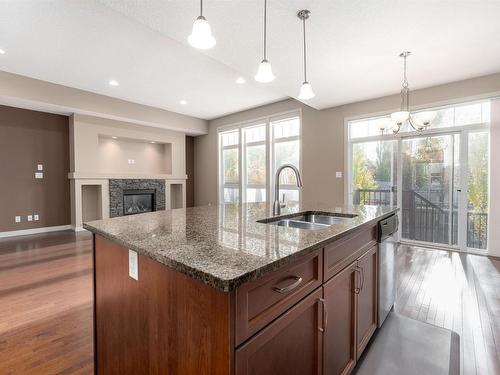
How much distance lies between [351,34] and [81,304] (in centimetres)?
371

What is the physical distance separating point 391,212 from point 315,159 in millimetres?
3618

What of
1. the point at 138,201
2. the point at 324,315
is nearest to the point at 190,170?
the point at 138,201

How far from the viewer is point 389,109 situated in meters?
4.62

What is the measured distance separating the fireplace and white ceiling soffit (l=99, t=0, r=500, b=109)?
447 cm

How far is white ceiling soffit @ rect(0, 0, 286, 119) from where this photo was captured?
2.86m

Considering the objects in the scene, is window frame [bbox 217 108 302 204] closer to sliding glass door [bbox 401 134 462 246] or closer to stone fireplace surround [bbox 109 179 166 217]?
stone fireplace surround [bbox 109 179 166 217]

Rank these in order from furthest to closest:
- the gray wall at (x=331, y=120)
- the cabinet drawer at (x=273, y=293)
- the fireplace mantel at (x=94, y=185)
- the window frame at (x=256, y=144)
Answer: the window frame at (x=256, y=144) < the fireplace mantel at (x=94, y=185) < the gray wall at (x=331, y=120) < the cabinet drawer at (x=273, y=293)

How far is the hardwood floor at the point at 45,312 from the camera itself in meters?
1.63

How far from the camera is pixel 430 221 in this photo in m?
4.39

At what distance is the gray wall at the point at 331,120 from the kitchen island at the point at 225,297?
385cm

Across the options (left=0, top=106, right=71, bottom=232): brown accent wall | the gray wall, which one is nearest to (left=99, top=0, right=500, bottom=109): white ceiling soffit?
the gray wall

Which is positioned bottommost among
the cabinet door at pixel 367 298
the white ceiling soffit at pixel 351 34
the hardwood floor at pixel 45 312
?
the hardwood floor at pixel 45 312

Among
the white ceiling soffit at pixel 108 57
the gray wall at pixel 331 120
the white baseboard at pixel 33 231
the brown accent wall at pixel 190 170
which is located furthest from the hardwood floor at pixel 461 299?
the white baseboard at pixel 33 231

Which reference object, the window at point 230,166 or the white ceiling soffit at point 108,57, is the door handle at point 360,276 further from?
the window at point 230,166
